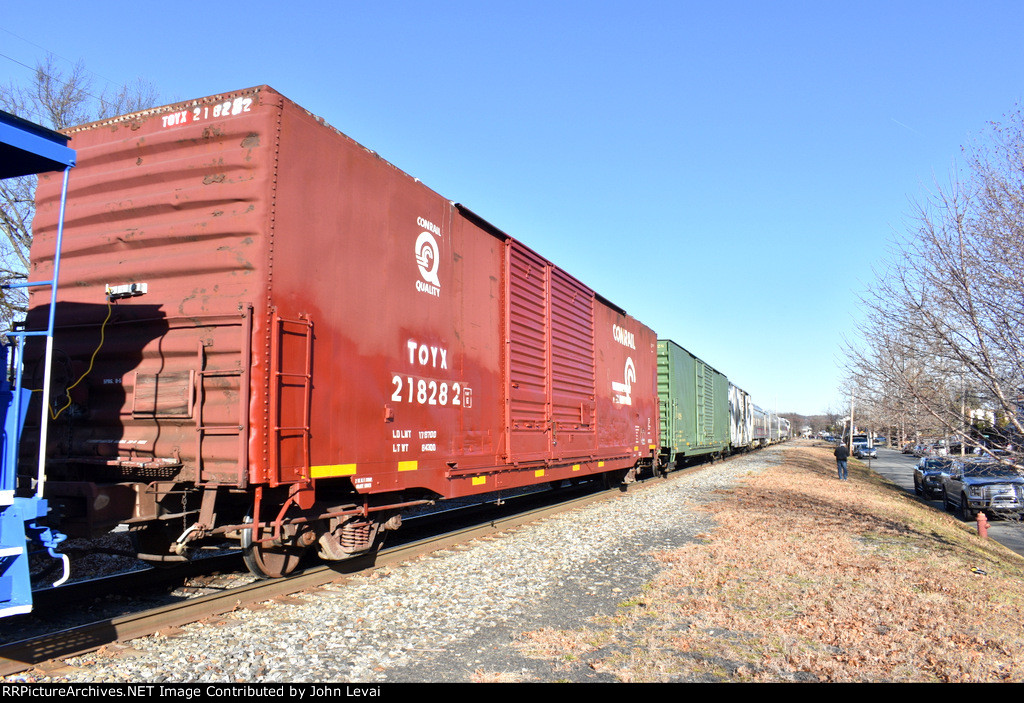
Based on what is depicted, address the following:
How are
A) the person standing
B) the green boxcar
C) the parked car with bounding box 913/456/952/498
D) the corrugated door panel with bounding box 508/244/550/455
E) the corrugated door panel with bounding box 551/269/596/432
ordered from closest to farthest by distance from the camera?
the corrugated door panel with bounding box 508/244/550/455 < the corrugated door panel with bounding box 551/269/596/432 < the green boxcar < the parked car with bounding box 913/456/952/498 < the person standing

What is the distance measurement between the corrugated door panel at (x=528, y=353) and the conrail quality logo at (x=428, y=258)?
200 cm

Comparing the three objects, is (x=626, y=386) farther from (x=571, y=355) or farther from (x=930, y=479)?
(x=930, y=479)

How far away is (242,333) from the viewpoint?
5164mm

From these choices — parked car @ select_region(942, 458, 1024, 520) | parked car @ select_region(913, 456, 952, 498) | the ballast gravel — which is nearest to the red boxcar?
the ballast gravel

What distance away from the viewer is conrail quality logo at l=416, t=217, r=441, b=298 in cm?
726

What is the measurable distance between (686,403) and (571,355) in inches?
459

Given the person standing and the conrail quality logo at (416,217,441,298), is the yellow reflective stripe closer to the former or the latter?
the conrail quality logo at (416,217,441,298)

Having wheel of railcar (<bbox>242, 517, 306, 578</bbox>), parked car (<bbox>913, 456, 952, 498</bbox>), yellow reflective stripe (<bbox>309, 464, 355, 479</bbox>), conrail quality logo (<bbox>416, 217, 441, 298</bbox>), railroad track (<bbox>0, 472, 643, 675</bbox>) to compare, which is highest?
conrail quality logo (<bbox>416, 217, 441, 298</bbox>)

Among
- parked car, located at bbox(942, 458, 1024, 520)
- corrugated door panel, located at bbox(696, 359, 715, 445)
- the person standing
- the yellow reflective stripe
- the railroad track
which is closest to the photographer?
the railroad track

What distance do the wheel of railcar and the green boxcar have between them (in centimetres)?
1426

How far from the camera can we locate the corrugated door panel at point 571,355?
1090 centimetres

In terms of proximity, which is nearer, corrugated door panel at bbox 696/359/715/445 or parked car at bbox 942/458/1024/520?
parked car at bbox 942/458/1024/520

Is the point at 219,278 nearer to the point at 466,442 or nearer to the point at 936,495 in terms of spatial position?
the point at 466,442

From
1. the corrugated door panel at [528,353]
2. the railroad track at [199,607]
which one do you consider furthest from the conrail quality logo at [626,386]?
the railroad track at [199,607]
